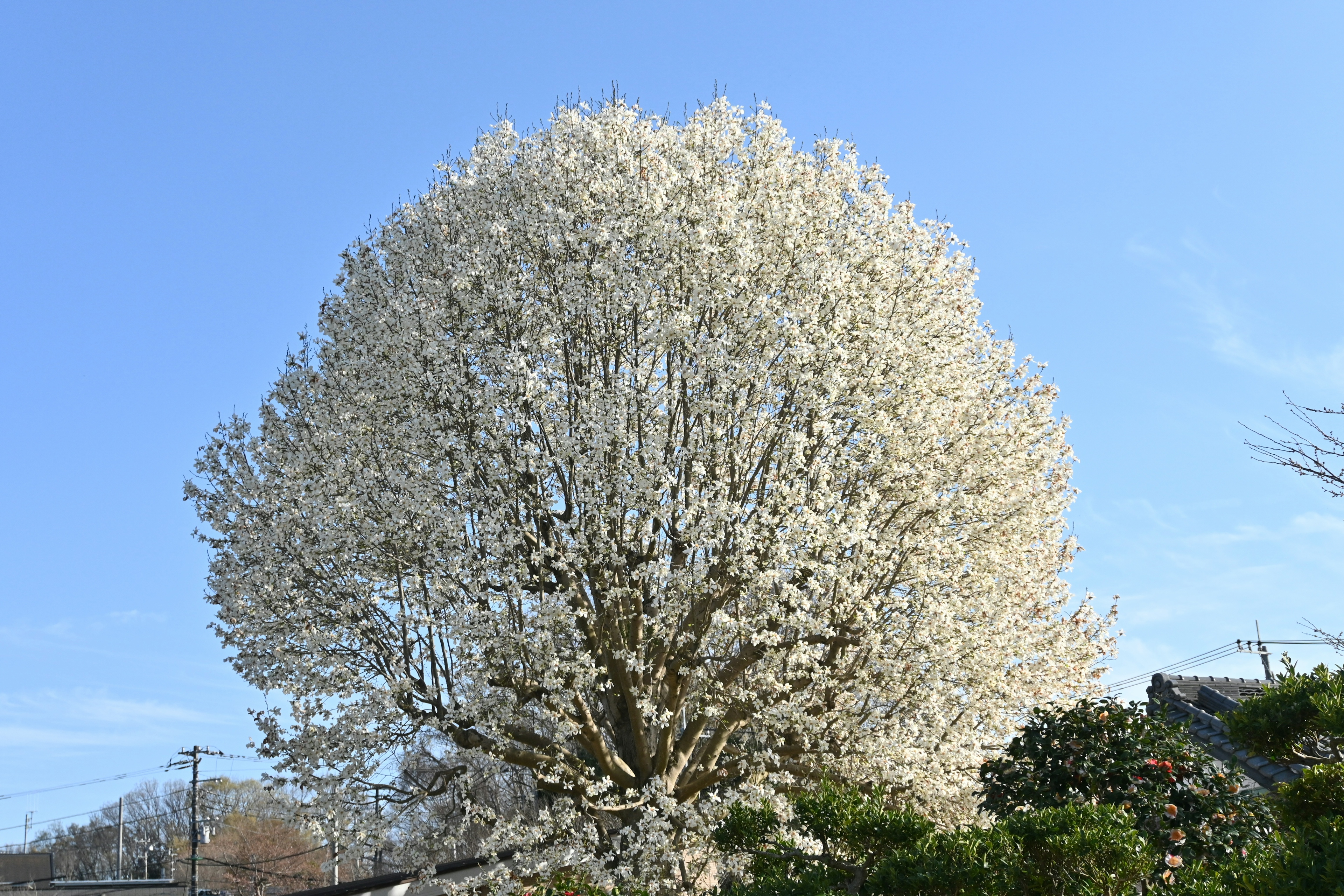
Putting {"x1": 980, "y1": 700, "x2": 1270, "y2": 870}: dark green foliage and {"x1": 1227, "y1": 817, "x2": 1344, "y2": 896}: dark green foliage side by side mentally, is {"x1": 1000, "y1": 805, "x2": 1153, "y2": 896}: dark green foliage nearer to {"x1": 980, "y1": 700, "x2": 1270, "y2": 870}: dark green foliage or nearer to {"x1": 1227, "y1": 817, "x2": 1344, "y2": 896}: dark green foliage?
{"x1": 1227, "y1": 817, "x2": 1344, "y2": 896}: dark green foliage

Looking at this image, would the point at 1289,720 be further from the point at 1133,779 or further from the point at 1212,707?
the point at 1212,707

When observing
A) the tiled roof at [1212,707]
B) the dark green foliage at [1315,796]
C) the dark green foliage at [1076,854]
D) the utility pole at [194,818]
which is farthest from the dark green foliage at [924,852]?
the utility pole at [194,818]

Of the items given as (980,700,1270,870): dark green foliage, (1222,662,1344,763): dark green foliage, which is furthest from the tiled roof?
(1222,662,1344,763): dark green foliage

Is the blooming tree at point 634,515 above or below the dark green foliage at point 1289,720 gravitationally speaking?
above

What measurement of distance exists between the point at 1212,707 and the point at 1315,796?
47.8 feet

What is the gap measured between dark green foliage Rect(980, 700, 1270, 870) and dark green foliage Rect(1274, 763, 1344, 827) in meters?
2.03

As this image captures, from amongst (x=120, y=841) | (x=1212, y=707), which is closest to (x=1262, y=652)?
(x=1212, y=707)

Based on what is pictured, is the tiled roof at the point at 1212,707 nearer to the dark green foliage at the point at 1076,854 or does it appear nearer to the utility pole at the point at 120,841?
the dark green foliage at the point at 1076,854

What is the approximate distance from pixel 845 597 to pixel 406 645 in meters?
6.51

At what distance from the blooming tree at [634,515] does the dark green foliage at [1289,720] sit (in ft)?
19.5

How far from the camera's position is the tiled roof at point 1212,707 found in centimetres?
1761

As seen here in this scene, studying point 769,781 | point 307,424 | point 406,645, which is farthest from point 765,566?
point 307,424

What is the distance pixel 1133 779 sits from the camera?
1073cm

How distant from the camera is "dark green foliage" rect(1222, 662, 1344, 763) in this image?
8477mm
